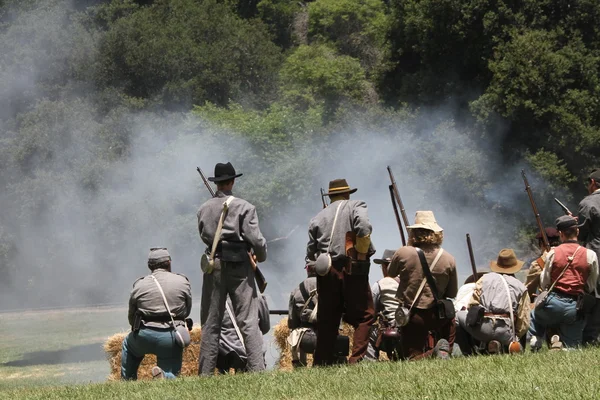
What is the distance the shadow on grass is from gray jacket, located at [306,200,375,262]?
10.5 meters

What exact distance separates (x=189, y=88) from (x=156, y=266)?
Answer: 103 ft

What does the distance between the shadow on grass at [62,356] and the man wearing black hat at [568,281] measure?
1118 cm

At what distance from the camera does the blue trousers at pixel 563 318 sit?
413 inches

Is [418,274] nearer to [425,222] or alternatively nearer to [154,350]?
[425,222]

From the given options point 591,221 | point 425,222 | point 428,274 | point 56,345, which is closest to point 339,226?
point 425,222

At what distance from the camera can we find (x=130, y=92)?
4281 cm

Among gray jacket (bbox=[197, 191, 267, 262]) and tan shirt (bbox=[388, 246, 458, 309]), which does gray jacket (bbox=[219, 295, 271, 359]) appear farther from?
tan shirt (bbox=[388, 246, 458, 309])

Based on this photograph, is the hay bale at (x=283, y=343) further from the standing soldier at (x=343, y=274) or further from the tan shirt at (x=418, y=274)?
the tan shirt at (x=418, y=274)

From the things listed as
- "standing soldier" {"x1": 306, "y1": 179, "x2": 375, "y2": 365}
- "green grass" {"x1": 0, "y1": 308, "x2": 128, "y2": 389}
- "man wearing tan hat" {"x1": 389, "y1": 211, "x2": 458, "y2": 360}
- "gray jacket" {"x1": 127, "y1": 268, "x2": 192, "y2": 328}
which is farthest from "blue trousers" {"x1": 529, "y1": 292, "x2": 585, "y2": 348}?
"green grass" {"x1": 0, "y1": 308, "x2": 128, "y2": 389}

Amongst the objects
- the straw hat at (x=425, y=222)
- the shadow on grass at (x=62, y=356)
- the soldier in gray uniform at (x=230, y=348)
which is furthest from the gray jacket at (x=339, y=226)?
the shadow on grass at (x=62, y=356)

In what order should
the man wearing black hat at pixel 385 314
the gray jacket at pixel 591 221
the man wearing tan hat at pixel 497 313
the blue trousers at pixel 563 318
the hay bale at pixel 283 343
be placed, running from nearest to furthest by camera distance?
the man wearing tan hat at pixel 497 313 → the blue trousers at pixel 563 318 → the gray jacket at pixel 591 221 → the man wearing black hat at pixel 385 314 → the hay bale at pixel 283 343

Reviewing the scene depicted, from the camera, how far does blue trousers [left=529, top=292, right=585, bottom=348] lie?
34.4 feet

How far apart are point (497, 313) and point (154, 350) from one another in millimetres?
3290

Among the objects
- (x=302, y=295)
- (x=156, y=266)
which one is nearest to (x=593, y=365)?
(x=302, y=295)
